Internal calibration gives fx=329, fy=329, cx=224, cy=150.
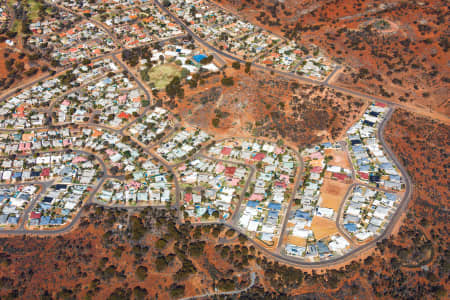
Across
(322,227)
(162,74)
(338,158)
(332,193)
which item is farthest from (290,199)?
(162,74)

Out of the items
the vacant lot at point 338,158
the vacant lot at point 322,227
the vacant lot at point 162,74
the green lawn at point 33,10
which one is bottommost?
the vacant lot at point 322,227

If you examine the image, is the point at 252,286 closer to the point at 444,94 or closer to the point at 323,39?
the point at 444,94

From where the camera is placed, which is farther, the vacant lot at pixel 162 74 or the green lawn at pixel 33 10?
the green lawn at pixel 33 10

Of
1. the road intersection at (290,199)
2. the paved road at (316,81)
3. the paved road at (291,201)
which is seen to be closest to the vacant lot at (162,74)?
the road intersection at (290,199)

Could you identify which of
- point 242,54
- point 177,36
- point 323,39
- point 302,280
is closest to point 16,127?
point 177,36

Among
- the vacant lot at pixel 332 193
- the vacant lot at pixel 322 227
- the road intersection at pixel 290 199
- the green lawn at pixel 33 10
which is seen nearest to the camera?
the road intersection at pixel 290 199

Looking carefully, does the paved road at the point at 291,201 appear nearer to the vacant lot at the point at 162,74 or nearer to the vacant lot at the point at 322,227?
the vacant lot at the point at 322,227
